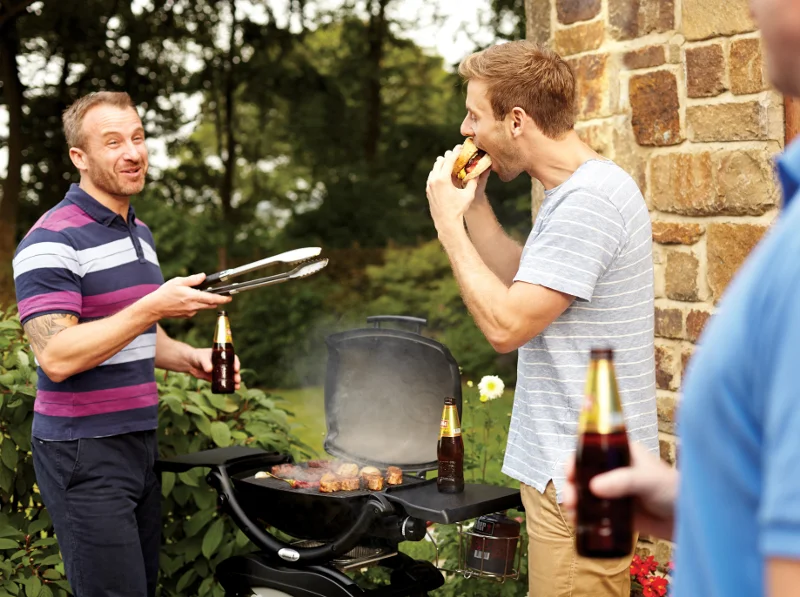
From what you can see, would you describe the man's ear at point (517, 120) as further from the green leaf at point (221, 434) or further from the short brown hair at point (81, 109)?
the green leaf at point (221, 434)

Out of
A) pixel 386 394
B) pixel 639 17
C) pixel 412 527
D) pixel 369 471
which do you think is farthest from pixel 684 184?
pixel 412 527

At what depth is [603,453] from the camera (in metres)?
1.35

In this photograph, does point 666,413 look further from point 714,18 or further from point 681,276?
point 714,18

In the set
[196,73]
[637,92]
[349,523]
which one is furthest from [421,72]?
[349,523]

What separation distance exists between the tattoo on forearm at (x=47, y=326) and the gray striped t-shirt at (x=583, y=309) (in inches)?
60.2

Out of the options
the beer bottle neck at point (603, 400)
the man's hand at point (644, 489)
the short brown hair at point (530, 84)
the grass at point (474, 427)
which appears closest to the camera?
the man's hand at point (644, 489)

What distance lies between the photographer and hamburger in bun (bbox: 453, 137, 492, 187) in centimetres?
294

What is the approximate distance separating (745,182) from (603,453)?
8.11 feet

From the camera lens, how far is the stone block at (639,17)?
3.77 m

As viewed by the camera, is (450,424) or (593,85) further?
(593,85)

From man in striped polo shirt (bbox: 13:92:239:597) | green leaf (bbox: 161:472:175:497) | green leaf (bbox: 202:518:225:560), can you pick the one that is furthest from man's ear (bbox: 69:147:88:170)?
green leaf (bbox: 202:518:225:560)

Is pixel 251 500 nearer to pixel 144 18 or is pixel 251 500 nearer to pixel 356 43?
pixel 144 18

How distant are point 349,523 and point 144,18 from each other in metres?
11.5

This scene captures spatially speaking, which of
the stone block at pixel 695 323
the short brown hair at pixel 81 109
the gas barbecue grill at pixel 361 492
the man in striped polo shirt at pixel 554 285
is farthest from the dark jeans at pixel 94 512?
the stone block at pixel 695 323
